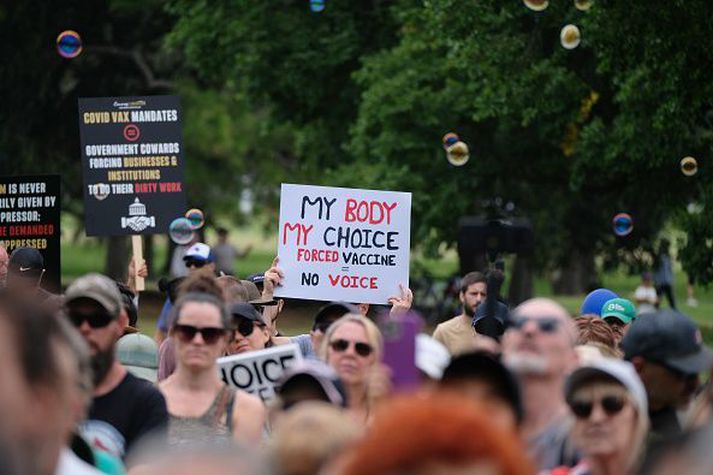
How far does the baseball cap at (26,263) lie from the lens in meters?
11.5

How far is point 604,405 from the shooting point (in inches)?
219

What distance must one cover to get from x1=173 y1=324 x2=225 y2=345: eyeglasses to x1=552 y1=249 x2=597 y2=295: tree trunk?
3276 centimetres

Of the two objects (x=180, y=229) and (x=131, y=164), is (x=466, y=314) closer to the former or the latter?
(x=180, y=229)

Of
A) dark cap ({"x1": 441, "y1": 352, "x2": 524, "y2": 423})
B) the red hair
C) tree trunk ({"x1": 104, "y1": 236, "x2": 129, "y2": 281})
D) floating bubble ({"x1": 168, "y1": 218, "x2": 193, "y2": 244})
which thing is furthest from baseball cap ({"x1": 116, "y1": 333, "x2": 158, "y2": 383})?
tree trunk ({"x1": 104, "y1": 236, "x2": 129, "y2": 281})

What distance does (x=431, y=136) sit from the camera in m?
29.0

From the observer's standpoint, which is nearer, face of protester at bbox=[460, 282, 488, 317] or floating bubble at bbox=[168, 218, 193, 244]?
face of protester at bbox=[460, 282, 488, 317]

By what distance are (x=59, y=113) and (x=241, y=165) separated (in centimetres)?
881

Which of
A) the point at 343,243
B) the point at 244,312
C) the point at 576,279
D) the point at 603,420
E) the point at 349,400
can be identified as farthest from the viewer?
the point at 576,279

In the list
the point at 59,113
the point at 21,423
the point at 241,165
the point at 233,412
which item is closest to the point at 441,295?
the point at 59,113

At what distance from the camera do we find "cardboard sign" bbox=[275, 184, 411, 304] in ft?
39.3

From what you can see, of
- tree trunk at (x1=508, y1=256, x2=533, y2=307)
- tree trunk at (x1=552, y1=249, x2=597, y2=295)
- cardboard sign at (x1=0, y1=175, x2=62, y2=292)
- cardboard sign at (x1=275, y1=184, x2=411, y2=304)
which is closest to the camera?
cardboard sign at (x1=275, y1=184, x2=411, y2=304)

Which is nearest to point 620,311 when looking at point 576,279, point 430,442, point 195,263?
point 195,263

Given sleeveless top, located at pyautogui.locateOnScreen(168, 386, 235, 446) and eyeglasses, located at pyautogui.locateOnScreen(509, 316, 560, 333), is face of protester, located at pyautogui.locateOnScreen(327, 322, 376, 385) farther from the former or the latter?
eyeglasses, located at pyautogui.locateOnScreen(509, 316, 560, 333)

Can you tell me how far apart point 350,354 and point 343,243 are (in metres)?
5.30
